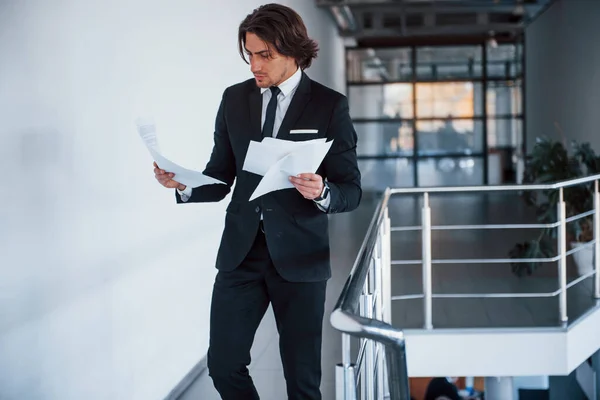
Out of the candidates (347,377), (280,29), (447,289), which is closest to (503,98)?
(447,289)

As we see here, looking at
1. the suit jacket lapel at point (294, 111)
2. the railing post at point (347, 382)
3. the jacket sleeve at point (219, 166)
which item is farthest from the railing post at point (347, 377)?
the jacket sleeve at point (219, 166)

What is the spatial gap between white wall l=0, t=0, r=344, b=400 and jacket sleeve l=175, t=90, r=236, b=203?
39 centimetres

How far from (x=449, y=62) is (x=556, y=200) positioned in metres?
7.66

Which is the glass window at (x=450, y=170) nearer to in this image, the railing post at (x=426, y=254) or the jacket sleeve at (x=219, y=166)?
the railing post at (x=426, y=254)

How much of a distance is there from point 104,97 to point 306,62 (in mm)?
798

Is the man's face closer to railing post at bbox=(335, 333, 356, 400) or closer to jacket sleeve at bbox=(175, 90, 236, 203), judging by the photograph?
jacket sleeve at bbox=(175, 90, 236, 203)

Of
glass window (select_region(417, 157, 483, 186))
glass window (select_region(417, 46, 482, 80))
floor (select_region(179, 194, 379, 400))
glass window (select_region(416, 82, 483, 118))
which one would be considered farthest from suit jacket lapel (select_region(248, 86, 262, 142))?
glass window (select_region(417, 46, 482, 80))

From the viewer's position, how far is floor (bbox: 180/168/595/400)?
10.9 ft

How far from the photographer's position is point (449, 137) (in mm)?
12055

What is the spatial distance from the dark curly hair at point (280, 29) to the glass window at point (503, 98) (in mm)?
10826

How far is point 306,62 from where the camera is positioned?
1.77 metres

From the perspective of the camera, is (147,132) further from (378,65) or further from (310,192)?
(378,65)

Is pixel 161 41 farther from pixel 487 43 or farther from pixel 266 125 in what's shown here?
pixel 487 43

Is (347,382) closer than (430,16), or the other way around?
(347,382)
